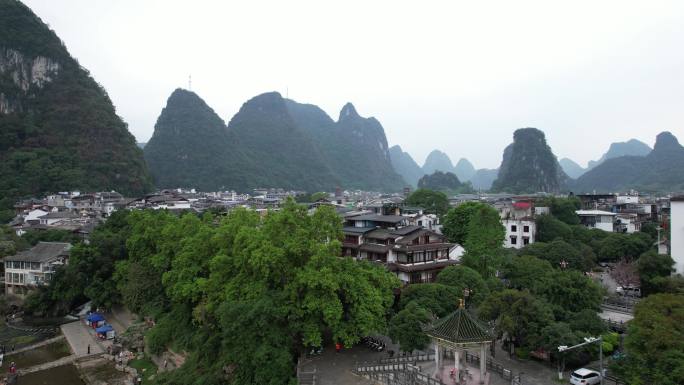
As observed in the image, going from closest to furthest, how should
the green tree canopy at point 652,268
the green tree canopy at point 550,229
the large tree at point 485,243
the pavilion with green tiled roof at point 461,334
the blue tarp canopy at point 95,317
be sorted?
the pavilion with green tiled roof at point 461,334
the green tree canopy at point 652,268
the large tree at point 485,243
the blue tarp canopy at point 95,317
the green tree canopy at point 550,229

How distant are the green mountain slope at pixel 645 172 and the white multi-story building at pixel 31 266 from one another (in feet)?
509

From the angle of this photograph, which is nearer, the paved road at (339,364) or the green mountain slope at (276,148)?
the paved road at (339,364)

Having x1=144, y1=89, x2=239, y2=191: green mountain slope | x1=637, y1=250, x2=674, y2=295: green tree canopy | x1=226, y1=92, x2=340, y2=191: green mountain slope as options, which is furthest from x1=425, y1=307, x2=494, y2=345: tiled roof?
x1=226, y1=92, x2=340, y2=191: green mountain slope

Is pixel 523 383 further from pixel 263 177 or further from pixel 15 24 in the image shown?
pixel 263 177

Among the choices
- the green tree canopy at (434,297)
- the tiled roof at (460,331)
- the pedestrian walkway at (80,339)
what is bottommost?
the pedestrian walkway at (80,339)

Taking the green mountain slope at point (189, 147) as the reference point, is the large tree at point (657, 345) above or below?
below

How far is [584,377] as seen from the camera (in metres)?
18.5

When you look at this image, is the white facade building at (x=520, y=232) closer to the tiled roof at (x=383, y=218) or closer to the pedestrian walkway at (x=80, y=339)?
the tiled roof at (x=383, y=218)

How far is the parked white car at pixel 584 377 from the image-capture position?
1833 cm

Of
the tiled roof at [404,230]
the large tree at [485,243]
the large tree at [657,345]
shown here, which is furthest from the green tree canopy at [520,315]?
the large tree at [485,243]

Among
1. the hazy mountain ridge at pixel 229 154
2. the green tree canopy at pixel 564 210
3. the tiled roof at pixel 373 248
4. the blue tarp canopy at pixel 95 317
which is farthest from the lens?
the hazy mountain ridge at pixel 229 154

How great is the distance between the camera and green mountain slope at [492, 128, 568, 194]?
146875 mm

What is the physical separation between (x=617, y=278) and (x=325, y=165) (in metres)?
162

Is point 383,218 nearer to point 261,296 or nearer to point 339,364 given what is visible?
point 339,364
